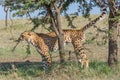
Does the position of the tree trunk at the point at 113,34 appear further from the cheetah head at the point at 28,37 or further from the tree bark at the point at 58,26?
the cheetah head at the point at 28,37

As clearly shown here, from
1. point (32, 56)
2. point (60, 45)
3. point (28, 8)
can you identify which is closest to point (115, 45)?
point (60, 45)

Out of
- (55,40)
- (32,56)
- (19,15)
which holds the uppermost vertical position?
(19,15)

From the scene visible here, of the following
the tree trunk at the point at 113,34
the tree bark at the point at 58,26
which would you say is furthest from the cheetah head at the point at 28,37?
the tree trunk at the point at 113,34

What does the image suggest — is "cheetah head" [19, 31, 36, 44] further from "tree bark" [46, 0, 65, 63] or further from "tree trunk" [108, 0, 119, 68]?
"tree trunk" [108, 0, 119, 68]

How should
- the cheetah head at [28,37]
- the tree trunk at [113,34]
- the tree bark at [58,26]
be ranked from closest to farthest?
the tree trunk at [113,34]
the tree bark at [58,26]
the cheetah head at [28,37]

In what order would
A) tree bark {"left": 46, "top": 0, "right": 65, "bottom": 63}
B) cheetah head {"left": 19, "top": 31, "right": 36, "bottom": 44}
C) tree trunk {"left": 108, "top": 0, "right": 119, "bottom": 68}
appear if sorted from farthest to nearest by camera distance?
cheetah head {"left": 19, "top": 31, "right": 36, "bottom": 44}
tree bark {"left": 46, "top": 0, "right": 65, "bottom": 63}
tree trunk {"left": 108, "top": 0, "right": 119, "bottom": 68}

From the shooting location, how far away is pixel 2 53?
63.1 feet

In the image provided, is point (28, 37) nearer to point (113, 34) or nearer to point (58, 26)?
point (58, 26)

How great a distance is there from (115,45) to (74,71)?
1.61 meters

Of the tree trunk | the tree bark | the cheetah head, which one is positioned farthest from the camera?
the cheetah head

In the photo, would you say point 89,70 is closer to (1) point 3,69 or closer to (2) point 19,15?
(2) point 19,15

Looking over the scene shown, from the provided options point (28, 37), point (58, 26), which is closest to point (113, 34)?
point (58, 26)

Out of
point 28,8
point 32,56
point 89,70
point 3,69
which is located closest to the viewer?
point 28,8

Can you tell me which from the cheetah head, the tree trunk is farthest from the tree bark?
the tree trunk
